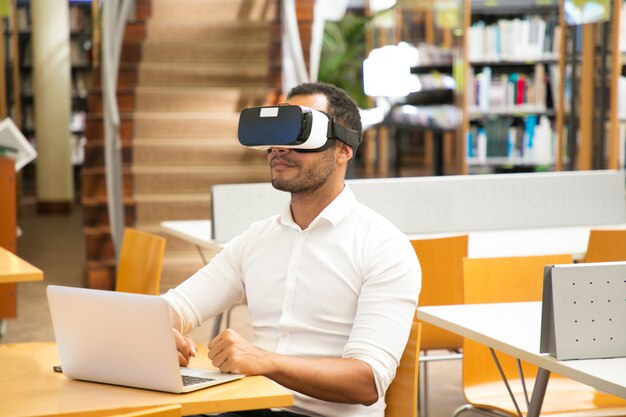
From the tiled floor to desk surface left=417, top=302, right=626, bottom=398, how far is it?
145cm

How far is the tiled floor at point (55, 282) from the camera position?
443 cm

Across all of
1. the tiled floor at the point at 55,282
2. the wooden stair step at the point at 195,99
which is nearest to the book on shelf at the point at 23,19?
the tiled floor at the point at 55,282

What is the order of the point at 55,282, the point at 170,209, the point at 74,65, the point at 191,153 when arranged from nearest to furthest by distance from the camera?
the point at 170,209, the point at 55,282, the point at 191,153, the point at 74,65

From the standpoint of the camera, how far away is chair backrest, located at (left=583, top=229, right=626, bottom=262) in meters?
3.56

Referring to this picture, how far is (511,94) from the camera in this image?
8602mm

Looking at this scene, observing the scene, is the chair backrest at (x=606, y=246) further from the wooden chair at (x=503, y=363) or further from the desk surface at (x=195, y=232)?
the desk surface at (x=195, y=232)

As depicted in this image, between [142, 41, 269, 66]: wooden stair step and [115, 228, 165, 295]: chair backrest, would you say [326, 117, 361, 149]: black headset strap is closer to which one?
[115, 228, 165, 295]: chair backrest

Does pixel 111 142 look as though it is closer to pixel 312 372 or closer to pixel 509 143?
pixel 509 143

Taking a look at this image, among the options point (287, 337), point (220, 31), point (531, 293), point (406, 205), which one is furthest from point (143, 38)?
point (287, 337)

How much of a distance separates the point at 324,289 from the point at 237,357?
0.32m

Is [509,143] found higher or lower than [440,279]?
higher

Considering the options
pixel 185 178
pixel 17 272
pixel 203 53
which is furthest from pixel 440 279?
pixel 203 53

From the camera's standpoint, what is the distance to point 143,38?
792 cm

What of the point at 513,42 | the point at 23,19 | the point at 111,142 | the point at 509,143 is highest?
the point at 23,19
